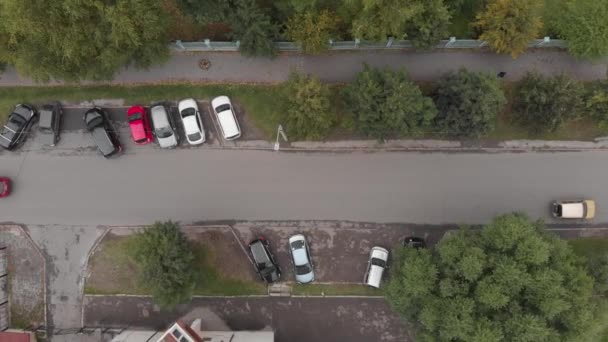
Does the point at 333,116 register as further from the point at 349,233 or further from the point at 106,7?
the point at 106,7

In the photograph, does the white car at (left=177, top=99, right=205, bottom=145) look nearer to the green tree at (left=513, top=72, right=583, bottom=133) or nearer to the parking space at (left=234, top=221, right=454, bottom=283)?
the parking space at (left=234, top=221, right=454, bottom=283)

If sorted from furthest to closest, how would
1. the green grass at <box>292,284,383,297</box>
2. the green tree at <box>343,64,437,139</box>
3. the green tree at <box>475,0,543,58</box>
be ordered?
1. the green grass at <box>292,284,383,297</box>
2. the green tree at <box>343,64,437,139</box>
3. the green tree at <box>475,0,543,58</box>

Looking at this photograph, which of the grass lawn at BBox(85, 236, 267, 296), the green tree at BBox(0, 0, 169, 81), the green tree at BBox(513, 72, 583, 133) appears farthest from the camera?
the grass lawn at BBox(85, 236, 267, 296)

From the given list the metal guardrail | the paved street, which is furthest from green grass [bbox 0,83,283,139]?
the paved street

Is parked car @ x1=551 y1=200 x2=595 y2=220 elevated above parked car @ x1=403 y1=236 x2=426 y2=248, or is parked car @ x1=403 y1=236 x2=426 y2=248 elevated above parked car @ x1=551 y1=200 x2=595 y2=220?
parked car @ x1=551 y1=200 x2=595 y2=220

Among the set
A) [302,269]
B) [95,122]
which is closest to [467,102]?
Answer: [302,269]

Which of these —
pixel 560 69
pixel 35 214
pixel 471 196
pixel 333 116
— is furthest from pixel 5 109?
pixel 560 69
